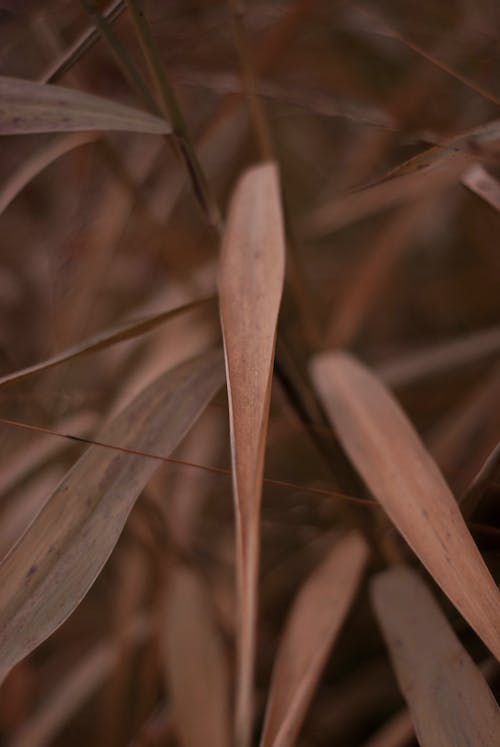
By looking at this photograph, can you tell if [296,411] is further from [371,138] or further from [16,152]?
[16,152]

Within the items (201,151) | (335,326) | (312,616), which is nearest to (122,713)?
(312,616)

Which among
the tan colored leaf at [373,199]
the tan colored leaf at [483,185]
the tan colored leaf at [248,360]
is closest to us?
the tan colored leaf at [248,360]

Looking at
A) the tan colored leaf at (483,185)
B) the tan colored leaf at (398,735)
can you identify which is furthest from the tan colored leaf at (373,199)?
the tan colored leaf at (398,735)

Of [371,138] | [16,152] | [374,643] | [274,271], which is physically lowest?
[374,643]

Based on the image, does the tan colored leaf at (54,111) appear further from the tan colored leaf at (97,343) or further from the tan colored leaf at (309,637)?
the tan colored leaf at (309,637)

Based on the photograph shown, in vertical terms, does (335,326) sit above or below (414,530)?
above
